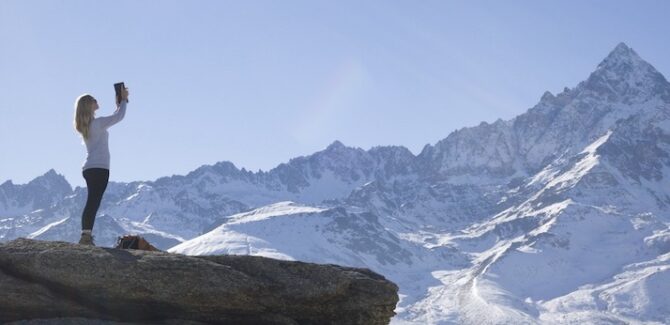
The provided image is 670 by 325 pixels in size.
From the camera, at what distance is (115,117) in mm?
20141

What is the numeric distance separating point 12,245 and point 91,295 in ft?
7.01

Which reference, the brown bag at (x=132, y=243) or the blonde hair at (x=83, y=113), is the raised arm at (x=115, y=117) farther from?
the brown bag at (x=132, y=243)

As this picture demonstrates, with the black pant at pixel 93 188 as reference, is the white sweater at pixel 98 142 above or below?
above

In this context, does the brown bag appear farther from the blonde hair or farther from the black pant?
the blonde hair

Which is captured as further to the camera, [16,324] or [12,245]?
[12,245]

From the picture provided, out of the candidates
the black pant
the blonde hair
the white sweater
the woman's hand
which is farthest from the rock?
the woman's hand

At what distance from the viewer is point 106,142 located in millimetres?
20094

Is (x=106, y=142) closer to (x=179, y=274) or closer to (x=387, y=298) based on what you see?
(x=179, y=274)

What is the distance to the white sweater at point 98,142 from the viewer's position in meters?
Answer: 20.0

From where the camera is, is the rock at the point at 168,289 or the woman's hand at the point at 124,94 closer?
the rock at the point at 168,289

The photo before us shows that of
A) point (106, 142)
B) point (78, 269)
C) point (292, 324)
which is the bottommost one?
point (292, 324)

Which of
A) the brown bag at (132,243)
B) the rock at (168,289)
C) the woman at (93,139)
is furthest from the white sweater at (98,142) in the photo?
the rock at (168,289)

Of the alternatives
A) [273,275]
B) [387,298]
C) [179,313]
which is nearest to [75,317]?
[179,313]

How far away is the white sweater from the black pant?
131mm
